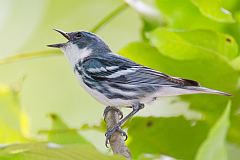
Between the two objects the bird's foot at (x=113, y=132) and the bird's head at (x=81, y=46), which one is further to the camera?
the bird's head at (x=81, y=46)

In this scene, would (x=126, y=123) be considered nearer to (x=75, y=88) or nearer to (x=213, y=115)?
(x=213, y=115)

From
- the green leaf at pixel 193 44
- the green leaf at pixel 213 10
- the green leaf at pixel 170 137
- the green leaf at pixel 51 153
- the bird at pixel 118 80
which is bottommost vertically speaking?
the green leaf at pixel 170 137

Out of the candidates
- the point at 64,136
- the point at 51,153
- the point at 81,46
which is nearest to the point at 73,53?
the point at 81,46

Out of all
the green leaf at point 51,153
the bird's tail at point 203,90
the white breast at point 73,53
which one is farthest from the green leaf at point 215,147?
the white breast at point 73,53

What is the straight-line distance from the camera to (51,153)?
0.47 m

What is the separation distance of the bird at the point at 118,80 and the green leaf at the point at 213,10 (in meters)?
0.11

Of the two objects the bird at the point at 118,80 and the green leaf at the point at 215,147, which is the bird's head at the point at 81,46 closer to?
the bird at the point at 118,80

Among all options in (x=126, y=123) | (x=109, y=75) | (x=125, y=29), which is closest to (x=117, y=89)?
(x=109, y=75)

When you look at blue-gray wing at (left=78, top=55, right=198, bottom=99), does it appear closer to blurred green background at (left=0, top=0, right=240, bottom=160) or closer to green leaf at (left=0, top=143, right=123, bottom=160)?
blurred green background at (left=0, top=0, right=240, bottom=160)

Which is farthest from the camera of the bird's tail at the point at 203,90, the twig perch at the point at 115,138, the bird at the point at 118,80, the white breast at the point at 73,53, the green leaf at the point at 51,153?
the white breast at the point at 73,53

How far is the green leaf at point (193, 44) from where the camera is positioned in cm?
75

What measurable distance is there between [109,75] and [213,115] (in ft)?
0.74

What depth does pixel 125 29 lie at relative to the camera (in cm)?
196

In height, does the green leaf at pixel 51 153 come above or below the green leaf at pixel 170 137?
above
